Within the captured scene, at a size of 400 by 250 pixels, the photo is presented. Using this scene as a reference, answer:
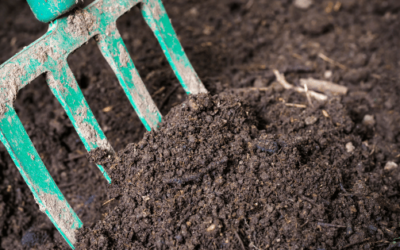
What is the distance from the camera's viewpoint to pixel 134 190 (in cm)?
162

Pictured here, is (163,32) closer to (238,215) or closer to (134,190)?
(134,190)

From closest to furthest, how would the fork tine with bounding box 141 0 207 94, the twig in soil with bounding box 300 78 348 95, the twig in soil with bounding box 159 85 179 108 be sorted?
1. the fork tine with bounding box 141 0 207 94
2. the twig in soil with bounding box 159 85 179 108
3. the twig in soil with bounding box 300 78 348 95

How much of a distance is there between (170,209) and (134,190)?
8.0 inches

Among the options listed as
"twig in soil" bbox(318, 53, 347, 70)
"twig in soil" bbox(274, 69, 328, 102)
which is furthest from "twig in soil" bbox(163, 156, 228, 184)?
"twig in soil" bbox(318, 53, 347, 70)

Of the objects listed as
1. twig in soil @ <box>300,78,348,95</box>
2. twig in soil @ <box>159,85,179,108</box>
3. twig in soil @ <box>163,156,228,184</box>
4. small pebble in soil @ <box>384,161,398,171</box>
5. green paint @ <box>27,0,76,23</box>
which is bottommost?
small pebble in soil @ <box>384,161,398,171</box>

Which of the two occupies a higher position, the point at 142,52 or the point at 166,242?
the point at 142,52

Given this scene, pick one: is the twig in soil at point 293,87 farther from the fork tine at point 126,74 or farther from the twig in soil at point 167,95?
the fork tine at point 126,74

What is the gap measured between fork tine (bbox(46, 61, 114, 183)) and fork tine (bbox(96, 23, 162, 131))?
21 cm

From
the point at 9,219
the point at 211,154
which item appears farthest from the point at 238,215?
the point at 9,219

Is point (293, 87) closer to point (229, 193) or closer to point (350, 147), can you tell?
point (350, 147)

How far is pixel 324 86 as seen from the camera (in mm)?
2348

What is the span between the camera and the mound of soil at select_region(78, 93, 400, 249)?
59.2 inches

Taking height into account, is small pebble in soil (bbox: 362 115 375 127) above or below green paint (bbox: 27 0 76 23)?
below

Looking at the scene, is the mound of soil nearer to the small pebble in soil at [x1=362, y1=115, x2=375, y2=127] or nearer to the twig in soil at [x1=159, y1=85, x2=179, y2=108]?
the twig in soil at [x1=159, y1=85, x2=179, y2=108]
